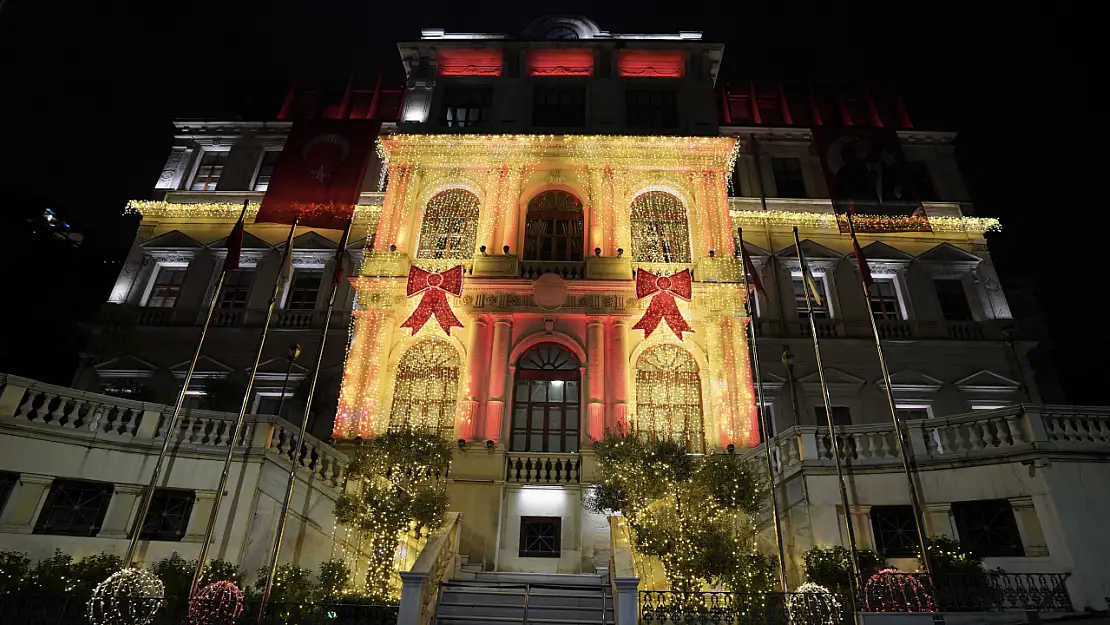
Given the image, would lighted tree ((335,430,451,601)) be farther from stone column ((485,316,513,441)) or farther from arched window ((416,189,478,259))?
arched window ((416,189,478,259))

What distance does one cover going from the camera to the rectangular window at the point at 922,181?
91.8ft

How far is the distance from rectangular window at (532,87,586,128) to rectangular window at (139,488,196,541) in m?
19.1

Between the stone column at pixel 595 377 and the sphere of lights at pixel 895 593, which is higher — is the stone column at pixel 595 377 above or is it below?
above

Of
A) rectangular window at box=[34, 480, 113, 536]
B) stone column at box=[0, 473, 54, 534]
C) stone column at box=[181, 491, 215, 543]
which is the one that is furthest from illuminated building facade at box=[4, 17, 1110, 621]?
stone column at box=[0, 473, 54, 534]

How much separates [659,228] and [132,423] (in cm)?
1808

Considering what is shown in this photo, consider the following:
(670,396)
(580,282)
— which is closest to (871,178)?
(670,396)

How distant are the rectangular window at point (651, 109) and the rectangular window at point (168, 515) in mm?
20985

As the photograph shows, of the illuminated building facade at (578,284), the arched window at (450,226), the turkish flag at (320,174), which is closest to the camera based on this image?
the illuminated building facade at (578,284)

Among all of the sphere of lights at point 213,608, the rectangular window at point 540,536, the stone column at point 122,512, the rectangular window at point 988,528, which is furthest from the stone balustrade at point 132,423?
the rectangular window at point 988,528

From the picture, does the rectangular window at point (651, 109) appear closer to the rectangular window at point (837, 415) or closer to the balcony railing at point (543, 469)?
the rectangular window at point (837, 415)

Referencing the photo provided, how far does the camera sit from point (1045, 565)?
12.1 m

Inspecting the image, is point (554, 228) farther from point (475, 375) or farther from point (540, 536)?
point (540, 536)

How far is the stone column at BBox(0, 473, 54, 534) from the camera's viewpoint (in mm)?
12430

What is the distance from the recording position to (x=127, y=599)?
11312 millimetres
